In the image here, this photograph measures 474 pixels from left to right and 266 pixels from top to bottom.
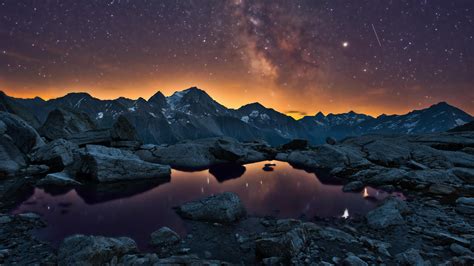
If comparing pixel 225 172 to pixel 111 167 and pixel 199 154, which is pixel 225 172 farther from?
pixel 111 167

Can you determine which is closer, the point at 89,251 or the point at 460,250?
the point at 89,251

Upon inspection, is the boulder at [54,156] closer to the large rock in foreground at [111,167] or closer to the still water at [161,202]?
the large rock in foreground at [111,167]

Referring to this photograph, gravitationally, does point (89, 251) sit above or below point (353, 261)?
above

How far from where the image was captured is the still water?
942 centimetres

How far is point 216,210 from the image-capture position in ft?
33.2

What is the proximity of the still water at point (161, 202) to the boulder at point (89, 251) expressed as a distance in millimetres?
1376

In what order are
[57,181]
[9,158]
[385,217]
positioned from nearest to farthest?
[385,217] < [57,181] < [9,158]

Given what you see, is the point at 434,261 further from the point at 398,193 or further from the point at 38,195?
the point at 38,195

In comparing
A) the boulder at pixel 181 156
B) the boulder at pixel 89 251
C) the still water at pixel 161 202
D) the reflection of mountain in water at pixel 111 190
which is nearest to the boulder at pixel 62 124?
the boulder at pixel 181 156

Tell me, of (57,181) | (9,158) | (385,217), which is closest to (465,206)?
(385,217)

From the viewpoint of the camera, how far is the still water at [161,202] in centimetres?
942

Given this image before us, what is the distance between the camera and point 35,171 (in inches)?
696

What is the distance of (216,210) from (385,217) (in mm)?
6965

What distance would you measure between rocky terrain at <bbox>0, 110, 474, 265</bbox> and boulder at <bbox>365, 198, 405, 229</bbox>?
0.04m
